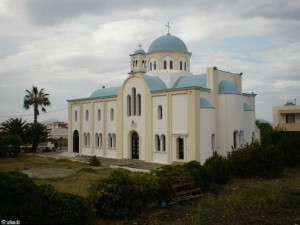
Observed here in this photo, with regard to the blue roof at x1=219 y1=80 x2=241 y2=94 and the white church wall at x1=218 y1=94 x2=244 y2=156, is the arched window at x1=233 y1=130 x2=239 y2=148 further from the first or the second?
the blue roof at x1=219 y1=80 x2=241 y2=94

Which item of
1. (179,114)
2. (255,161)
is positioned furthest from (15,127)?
(255,161)

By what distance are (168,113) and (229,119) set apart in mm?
5148

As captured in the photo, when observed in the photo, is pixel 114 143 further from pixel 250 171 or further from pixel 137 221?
pixel 137 221

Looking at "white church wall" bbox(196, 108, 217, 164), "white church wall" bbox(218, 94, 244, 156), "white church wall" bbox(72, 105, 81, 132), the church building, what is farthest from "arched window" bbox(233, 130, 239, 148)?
"white church wall" bbox(72, 105, 81, 132)

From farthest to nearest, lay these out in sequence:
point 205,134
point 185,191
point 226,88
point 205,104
Result: 1. point 226,88
2. point 205,104
3. point 205,134
4. point 185,191

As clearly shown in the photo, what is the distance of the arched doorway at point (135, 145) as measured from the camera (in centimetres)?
3050

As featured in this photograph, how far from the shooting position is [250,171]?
20.1 meters

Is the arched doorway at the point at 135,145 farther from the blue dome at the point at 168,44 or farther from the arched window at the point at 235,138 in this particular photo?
the blue dome at the point at 168,44

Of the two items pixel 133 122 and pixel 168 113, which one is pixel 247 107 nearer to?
pixel 168 113

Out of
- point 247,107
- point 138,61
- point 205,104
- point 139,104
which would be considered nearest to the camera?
point 205,104

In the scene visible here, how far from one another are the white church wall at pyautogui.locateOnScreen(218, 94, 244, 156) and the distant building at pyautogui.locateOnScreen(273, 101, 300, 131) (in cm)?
1484

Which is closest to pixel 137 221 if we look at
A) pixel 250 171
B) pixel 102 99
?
pixel 250 171

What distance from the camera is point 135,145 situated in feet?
101

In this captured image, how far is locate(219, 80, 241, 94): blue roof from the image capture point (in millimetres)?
27594
